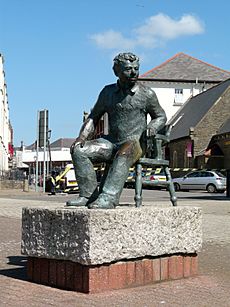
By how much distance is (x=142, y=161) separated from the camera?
5863 mm

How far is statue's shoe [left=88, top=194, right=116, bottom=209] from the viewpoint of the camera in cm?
535

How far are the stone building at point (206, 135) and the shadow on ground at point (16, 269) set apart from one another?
123ft

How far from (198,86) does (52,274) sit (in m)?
64.8

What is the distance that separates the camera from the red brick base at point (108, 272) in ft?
16.5

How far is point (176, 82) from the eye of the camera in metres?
68.2

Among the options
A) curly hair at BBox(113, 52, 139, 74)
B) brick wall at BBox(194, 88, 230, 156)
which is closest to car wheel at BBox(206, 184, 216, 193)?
brick wall at BBox(194, 88, 230, 156)

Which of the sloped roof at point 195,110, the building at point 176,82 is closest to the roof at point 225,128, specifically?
the sloped roof at point 195,110

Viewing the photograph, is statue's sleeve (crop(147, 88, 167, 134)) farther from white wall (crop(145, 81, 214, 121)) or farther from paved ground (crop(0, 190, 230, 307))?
white wall (crop(145, 81, 214, 121))

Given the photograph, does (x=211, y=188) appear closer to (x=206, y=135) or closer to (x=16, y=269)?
(x=206, y=135)

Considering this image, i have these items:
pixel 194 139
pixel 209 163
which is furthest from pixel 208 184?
pixel 194 139

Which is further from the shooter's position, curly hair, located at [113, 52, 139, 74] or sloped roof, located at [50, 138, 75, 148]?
sloped roof, located at [50, 138, 75, 148]

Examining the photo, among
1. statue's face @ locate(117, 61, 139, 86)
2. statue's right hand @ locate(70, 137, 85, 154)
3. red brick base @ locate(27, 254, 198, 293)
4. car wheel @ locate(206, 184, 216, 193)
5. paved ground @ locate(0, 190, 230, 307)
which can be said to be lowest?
paved ground @ locate(0, 190, 230, 307)

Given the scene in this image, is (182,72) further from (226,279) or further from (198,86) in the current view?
(226,279)

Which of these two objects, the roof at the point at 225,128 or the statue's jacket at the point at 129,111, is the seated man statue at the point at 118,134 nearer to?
the statue's jacket at the point at 129,111
